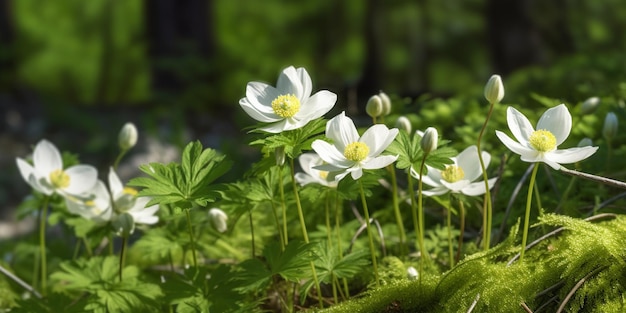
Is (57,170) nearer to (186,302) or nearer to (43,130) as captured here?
(186,302)

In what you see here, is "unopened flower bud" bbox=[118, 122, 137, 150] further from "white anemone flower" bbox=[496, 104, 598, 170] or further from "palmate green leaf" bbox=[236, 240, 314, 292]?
"white anemone flower" bbox=[496, 104, 598, 170]

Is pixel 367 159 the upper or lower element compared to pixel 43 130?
upper

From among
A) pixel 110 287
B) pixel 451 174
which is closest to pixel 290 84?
pixel 451 174

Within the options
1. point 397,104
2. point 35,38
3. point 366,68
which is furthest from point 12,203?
point 397,104

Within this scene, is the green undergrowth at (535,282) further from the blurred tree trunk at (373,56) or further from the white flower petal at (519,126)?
the blurred tree trunk at (373,56)

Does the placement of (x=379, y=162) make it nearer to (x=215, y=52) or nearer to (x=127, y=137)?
(x=127, y=137)

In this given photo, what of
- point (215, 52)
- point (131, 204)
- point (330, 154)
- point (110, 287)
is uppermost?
point (330, 154)

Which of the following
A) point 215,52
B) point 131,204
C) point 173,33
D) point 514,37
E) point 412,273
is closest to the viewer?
point 412,273
